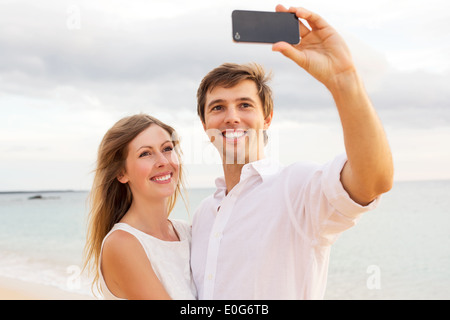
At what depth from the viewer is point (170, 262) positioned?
2.64m

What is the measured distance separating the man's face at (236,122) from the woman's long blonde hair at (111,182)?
56 cm

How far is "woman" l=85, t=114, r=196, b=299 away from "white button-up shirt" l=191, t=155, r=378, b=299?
0.35 meters

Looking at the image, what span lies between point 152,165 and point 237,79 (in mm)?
786

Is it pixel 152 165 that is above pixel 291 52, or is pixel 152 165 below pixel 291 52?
below

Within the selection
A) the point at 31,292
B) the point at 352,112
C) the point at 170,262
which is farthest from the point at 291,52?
the point at 31,292

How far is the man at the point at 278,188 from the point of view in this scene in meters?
1.61

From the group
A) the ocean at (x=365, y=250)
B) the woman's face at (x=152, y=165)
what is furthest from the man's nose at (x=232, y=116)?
the ocean at (x=365, y=250)

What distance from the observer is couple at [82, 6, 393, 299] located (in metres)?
1.64

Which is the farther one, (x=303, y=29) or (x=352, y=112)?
(x=303, y=29)

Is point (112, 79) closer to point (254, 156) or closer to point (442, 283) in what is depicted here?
point (442, 283)

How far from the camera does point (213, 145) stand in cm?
273

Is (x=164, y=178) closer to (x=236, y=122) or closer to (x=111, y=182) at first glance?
(x=111, y=182)

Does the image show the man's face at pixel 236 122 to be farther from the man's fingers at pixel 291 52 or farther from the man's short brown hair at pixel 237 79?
the man's fingers at pixel 291 52
